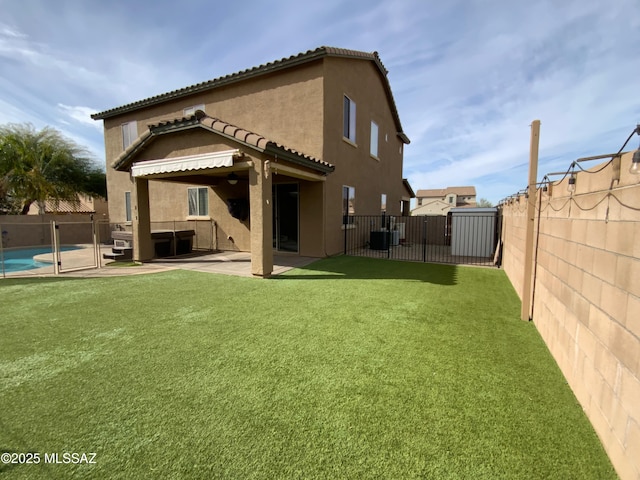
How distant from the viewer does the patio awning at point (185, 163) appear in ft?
25.0

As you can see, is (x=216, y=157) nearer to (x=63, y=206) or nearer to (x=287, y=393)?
(x=287, y=393)

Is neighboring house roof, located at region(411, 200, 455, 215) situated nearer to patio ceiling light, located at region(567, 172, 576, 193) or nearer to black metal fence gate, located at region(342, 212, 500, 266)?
black metal fence gate, located at region(342, 212, 500, 266)

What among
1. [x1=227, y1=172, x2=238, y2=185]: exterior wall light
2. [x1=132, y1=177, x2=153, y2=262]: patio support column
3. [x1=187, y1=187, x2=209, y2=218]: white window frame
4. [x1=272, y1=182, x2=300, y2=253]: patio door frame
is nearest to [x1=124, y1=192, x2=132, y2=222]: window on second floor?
[x1=187, y1=187, x2=209, y2=218]: white window frame

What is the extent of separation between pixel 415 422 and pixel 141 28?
13.8 metres

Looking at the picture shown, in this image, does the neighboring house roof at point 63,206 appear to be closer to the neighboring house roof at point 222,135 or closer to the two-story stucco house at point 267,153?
the two-story stucco house at point 267,153

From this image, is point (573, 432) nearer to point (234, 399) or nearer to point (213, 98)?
point (234, 399)

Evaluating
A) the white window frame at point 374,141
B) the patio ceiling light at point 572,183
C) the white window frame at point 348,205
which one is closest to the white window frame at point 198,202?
the white window frame at point 348,205

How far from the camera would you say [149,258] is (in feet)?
34.3

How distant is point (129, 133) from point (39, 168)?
39.0 ft

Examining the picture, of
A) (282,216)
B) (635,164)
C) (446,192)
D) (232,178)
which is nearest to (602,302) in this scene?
(635,164)

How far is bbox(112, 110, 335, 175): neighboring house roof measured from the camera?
735 centimetres

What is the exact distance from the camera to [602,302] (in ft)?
7.93

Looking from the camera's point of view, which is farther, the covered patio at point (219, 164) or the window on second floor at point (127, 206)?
the window on second floor at point (127, 206)

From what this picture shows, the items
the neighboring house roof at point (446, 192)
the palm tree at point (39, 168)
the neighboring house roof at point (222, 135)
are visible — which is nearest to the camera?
the neighboring house roof at point (222, 135)
